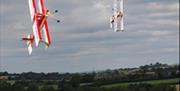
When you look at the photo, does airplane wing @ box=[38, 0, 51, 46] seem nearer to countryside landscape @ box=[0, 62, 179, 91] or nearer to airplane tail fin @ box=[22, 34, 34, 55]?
airplane tail fin @ box=[22, 34, 34, 55]

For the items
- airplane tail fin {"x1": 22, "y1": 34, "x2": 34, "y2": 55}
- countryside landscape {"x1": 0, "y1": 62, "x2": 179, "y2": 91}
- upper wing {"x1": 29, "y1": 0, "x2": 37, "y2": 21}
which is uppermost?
upper wing {"x1": 29, "y1": 0, "x2": 37, "y2": 21}

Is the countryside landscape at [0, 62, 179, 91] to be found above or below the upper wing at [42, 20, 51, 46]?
below

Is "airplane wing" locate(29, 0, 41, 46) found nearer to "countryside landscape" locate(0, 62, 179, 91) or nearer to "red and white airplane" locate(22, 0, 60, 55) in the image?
"red and white airplane" locate(22, 0, 60, 55)

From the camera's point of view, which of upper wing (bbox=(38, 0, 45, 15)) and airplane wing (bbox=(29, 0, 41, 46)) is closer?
airplane wing (bbox=(29, 0, 41, 46))

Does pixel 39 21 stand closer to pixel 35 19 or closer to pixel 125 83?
pixel 35 19

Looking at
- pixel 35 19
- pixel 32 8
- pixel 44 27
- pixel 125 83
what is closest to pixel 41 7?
pixel 32 8

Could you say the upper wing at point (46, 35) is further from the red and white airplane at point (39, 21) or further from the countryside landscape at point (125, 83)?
the countryside landscape at point (125, 83)

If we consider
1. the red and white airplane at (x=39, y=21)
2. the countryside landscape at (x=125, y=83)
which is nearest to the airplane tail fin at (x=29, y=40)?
the red and white airplane at (x=39, y=21)

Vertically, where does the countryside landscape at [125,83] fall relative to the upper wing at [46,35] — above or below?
below

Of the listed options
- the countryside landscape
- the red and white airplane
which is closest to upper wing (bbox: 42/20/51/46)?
the red and white airplane

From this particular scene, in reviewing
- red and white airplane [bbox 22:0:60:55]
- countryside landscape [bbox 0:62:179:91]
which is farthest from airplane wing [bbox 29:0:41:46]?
countryside landscape [bbox 0:62:179:91]

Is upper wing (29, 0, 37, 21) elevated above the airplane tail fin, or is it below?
above
